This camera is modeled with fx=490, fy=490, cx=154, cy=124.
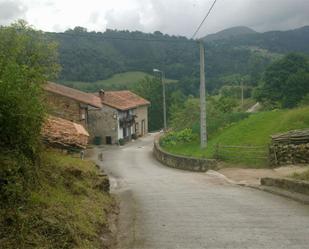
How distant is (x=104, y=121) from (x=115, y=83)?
203 ft

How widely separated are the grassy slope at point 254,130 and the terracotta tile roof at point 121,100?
19811 millimetres

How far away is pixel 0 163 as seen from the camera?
8203 millimetres

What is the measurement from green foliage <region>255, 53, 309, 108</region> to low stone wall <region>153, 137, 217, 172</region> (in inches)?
859

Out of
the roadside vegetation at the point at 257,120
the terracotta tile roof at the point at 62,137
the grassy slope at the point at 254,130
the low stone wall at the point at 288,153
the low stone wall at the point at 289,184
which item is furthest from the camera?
the grassy slope at the point at 254,130

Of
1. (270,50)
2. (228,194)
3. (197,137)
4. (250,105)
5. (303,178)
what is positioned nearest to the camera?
(303,178)

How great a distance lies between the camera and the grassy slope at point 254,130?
30.9 metres

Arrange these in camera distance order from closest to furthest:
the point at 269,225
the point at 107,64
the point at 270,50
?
1. the point at 269,225
2. the point at 107,64
3. the point at 270,50

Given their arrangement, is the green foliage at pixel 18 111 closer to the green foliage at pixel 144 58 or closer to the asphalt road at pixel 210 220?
the asphalt road at pixel 210 220

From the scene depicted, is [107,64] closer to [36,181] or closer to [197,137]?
[197,137]

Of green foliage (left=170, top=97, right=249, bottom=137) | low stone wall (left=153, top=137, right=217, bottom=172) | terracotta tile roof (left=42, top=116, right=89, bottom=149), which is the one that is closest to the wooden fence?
low stone wall (left=153, top=137, right=217, bottom=172)

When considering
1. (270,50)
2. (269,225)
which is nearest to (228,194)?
(269,225)

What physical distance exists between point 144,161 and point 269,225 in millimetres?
29041

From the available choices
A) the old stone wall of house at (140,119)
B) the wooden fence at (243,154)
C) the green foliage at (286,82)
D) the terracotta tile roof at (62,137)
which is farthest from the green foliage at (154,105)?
the terracotta tile roof at (62,137)

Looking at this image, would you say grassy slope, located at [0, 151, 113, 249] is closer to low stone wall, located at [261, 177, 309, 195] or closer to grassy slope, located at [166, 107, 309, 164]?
low stone wall, located at [261, 177, 309, 195]
